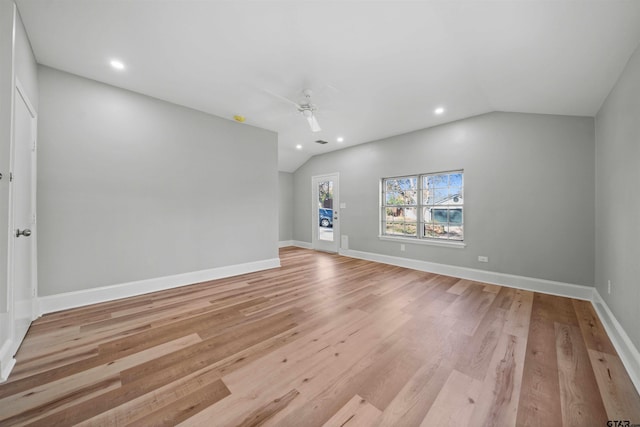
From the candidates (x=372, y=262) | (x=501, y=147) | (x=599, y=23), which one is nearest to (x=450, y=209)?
(x=501, y=147)

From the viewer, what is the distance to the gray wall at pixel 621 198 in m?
1.78

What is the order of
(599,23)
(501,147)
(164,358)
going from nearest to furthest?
(599,23) < (164,358) < (501,147)

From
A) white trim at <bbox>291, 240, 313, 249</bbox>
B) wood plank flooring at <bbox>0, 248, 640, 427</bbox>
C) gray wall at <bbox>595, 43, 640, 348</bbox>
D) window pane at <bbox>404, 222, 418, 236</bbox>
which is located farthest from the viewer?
white trim at <bbox>291, 240, 313, 249</bbox>

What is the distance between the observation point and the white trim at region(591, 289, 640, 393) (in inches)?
63.2

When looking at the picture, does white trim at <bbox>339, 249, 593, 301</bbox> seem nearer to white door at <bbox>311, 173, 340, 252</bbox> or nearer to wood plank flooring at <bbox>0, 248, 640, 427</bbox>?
wood plank flooring at <bbox>0, 248, 640, 427</bbox>

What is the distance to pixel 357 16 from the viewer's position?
1.91m

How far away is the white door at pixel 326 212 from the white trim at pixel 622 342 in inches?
174

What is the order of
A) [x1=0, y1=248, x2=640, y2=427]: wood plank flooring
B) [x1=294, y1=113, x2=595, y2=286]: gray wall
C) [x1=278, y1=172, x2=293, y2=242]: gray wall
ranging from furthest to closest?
[x1=278, y1=172, x2=293, y2=242]: gray wall
[x1=294, y1=113, x2=595, y2=286]: gray wall
[x1=0, y1=248, x2=640, y2=427]: wood plank flooring

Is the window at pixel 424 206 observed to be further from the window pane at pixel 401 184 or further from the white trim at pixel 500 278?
the white trim at pixel 500 278

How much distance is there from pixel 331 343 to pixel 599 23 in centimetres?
315

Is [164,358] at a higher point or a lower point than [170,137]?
lower

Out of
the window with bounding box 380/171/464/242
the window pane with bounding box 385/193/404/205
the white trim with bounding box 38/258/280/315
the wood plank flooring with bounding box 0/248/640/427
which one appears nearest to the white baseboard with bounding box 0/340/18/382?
the wood plank flooring with bounding box 0/248/640/427

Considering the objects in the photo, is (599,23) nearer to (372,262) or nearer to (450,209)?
(450,209)

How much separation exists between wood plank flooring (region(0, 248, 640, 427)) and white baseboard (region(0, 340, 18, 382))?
5 cm
